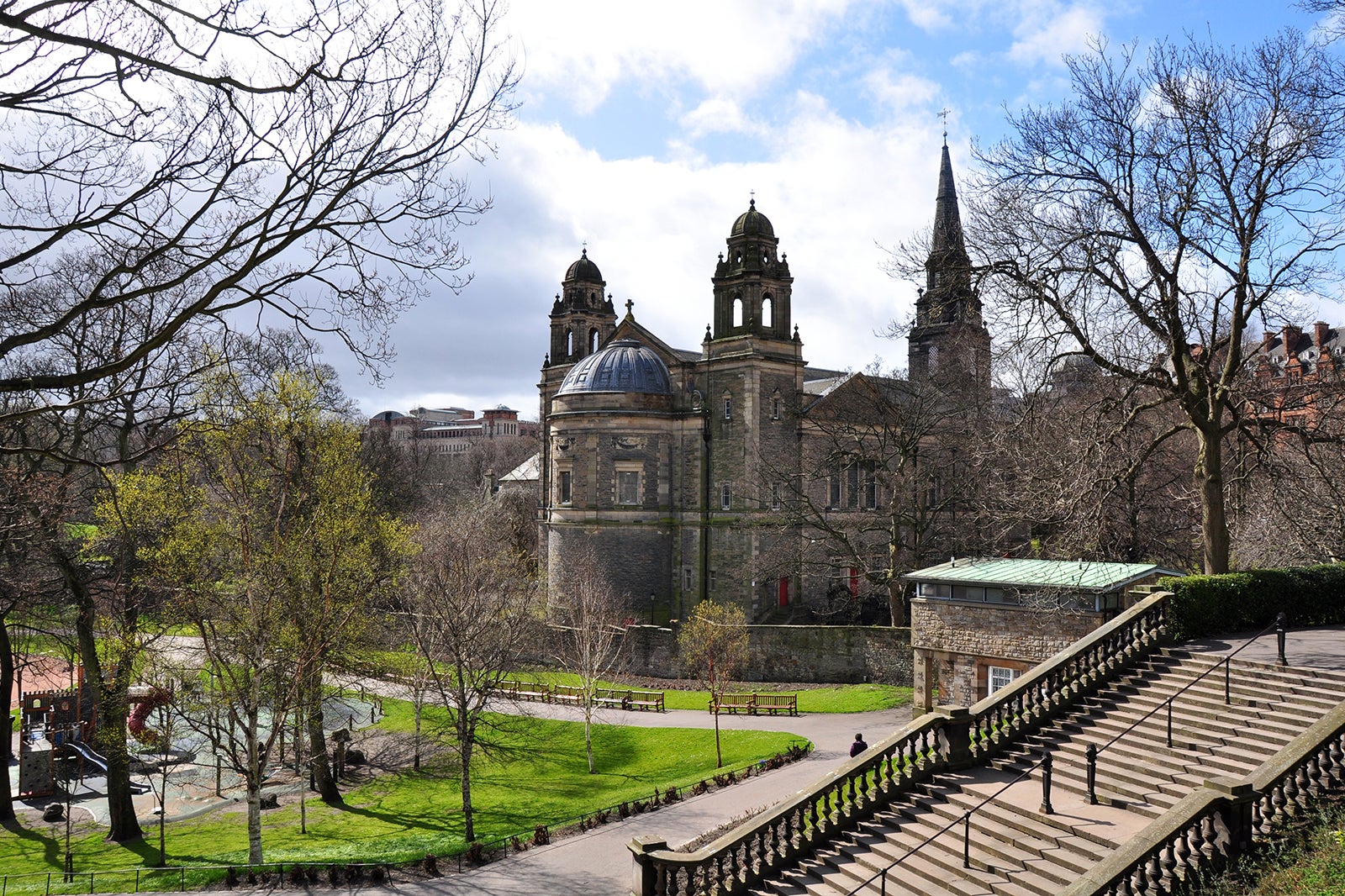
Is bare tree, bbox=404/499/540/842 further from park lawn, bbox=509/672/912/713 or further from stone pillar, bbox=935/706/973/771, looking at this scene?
stone pillar, bbox=935/706/973/771

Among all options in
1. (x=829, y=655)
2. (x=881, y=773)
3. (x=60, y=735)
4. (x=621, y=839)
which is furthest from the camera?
(x=829, y=655)

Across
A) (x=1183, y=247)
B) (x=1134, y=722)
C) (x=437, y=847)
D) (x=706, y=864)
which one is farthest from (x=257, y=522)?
(x=1183, y=247)

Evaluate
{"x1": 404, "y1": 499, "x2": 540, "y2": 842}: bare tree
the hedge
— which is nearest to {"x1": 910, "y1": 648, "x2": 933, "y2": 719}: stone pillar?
the hedge

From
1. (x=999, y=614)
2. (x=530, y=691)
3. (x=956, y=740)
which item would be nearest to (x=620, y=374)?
(x=530, y=691)

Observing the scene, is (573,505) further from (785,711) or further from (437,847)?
(437,847)

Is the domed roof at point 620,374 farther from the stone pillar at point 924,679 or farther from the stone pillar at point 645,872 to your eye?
the stone pillar at point 645,872

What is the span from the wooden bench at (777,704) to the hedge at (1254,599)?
14.9 m

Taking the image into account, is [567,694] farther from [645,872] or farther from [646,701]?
[645,872]

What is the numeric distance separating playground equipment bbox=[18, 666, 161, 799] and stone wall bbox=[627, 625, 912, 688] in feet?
67.0

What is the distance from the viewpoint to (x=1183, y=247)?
17688 mm

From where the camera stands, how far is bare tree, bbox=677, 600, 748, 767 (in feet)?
102

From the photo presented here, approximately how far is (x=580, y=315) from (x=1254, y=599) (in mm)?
39312

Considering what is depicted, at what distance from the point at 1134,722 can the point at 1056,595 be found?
7.40m

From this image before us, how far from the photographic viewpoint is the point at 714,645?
30938 millimetres
